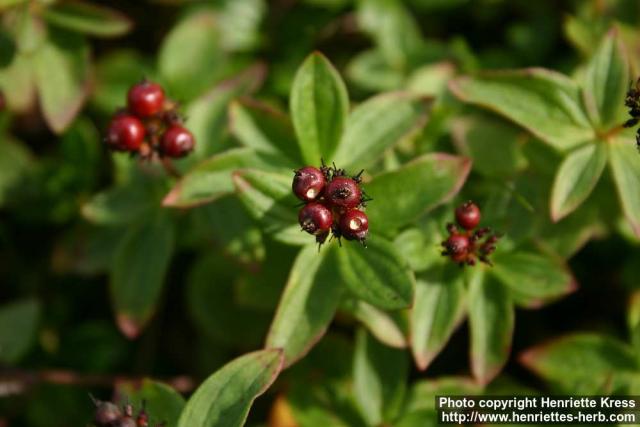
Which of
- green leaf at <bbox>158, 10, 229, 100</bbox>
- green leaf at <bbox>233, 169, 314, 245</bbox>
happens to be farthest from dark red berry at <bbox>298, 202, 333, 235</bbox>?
green leaf at <bbox>158, 10, 229, 100</bbox>

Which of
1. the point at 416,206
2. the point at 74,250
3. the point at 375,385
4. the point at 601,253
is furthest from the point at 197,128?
the point at 601,253

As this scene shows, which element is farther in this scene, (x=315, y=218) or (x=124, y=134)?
(x=124, y=134)

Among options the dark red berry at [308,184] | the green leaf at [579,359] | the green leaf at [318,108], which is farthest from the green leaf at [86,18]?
the green leaf at [579,359]

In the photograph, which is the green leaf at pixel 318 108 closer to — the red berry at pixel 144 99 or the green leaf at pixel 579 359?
the red berry at pixel 144 99

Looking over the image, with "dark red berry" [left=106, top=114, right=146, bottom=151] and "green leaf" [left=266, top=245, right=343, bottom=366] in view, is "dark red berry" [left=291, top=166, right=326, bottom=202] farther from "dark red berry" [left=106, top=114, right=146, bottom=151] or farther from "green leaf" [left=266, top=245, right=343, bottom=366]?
"dark red berry" [left=106, top=114, right=146, bottom=151]

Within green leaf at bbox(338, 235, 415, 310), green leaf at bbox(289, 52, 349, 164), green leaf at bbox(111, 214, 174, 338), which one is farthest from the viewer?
green leaf at bbox(111, 214, 174, 338)

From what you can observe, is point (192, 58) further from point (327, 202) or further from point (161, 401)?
point (161, 401)

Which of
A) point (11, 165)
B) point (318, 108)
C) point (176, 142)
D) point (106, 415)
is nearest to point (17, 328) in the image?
point (11, 165)
